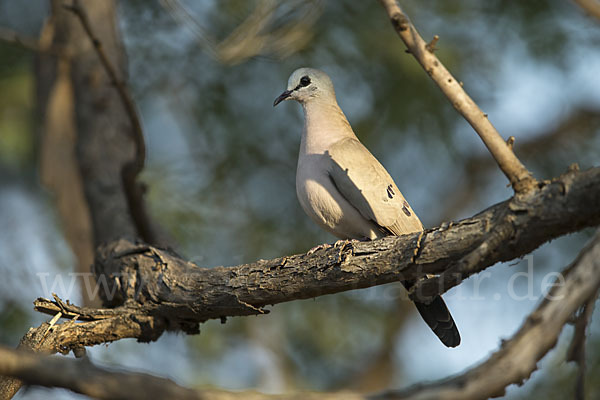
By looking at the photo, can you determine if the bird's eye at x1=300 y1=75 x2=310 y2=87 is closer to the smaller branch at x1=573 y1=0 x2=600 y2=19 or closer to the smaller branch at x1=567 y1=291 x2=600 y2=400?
the smaller branch at x1=573 y1=0 x2=600 y2=19

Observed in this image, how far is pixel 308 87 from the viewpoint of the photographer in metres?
4.96

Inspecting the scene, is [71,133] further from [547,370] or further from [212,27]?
[547,370]

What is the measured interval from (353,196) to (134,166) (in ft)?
6.31

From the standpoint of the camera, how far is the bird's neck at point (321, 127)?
14.6ft

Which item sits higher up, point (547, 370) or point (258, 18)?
point (258, 18)

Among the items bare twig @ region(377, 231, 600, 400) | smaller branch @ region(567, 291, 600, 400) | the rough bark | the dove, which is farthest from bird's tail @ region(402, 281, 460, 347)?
bare twig @ region(377, 231, 600, 400)

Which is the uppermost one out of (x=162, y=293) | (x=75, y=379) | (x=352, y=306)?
(x=352, y=306)

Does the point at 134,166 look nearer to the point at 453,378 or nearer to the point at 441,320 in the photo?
the point at 441,320

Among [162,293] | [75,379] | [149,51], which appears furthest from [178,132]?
[75,379]

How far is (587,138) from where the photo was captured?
723 centimetres

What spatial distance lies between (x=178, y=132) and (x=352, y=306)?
9.86 feet

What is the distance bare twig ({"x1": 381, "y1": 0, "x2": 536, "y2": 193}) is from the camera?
272 cm

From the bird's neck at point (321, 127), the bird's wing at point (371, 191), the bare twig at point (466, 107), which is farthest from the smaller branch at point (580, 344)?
the bird's neck at point (321, 127)

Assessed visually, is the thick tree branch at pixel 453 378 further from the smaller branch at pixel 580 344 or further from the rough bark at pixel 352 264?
the rough bark at pixel 352 264
